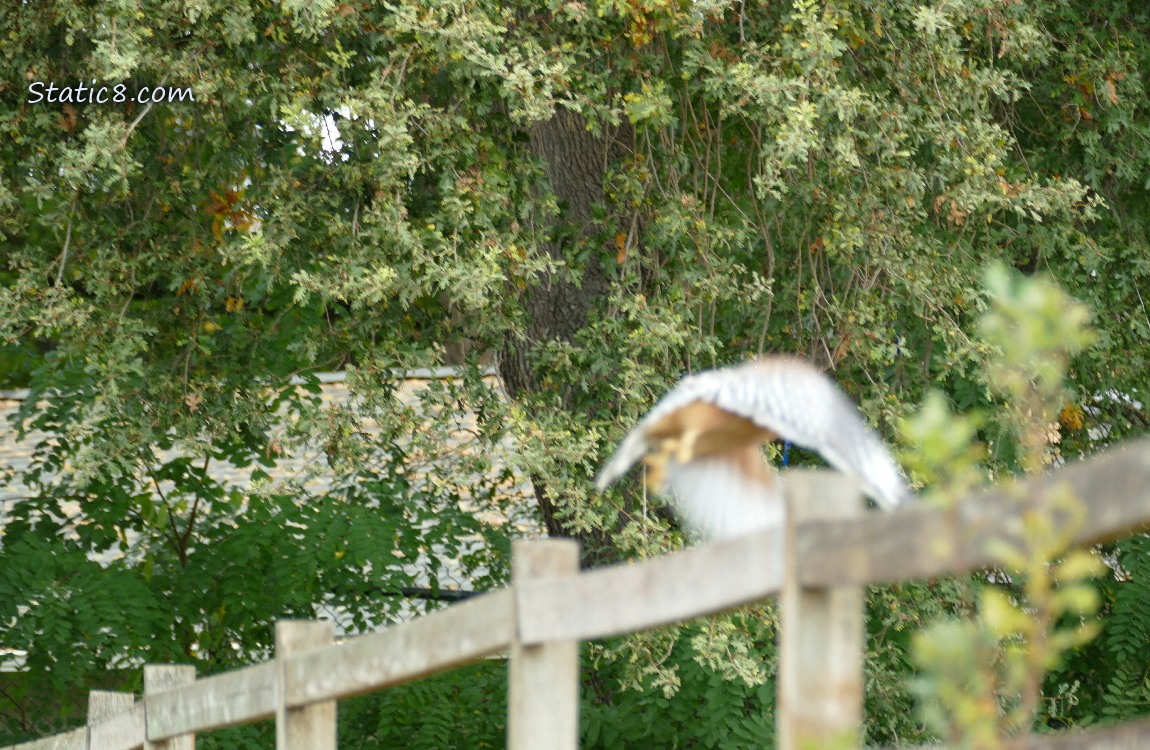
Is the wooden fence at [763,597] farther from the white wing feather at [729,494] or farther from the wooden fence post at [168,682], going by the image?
the wooden fence post at [168,682]

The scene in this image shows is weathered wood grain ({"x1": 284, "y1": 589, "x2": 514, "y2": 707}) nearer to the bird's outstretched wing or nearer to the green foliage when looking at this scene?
the bird's outstretched wing

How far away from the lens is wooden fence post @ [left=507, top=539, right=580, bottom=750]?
7.88ft

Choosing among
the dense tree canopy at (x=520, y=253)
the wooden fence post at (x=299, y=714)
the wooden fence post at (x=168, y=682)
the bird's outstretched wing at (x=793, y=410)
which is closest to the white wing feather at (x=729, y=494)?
the bird's outstretched wing at (x=793, y=410)

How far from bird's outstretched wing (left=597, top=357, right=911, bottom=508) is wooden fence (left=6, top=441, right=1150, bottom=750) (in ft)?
0.69

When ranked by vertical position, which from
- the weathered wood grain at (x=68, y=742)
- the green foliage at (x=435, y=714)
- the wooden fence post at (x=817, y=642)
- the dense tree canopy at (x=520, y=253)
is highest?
the dense tree canopy at (x=520, y=253)

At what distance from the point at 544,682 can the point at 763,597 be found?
1.99 feet

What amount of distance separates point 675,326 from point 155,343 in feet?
8.13

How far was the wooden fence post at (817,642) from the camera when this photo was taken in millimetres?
A: 1822

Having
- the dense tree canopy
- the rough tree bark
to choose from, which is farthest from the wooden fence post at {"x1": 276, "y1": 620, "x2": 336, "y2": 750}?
the rough tree bark

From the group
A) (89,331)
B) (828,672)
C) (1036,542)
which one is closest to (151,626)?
(89,331)

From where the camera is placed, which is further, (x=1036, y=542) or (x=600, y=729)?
(x=600, y=729)

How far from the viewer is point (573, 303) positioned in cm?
645

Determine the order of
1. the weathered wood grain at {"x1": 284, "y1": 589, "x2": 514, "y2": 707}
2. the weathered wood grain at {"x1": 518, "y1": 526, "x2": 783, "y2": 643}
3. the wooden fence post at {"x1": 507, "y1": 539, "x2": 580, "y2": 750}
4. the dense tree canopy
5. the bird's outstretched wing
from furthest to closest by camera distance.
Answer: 1. the dense tree canopy
2. the weathered wood grain at {"x1": 284, "y1": 589, "x2": 514, "y2": 707}
3. the wooden fence post at {"x1": 507, "y1": 539, "x2": 580, "y2": 750}
4. the bird's outstretched wing
5. the weathered wood grain at {"x1": 518, "y1": 526, "x2": 783, "y2": 643}

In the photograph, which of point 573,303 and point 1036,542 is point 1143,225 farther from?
point 1036,542
